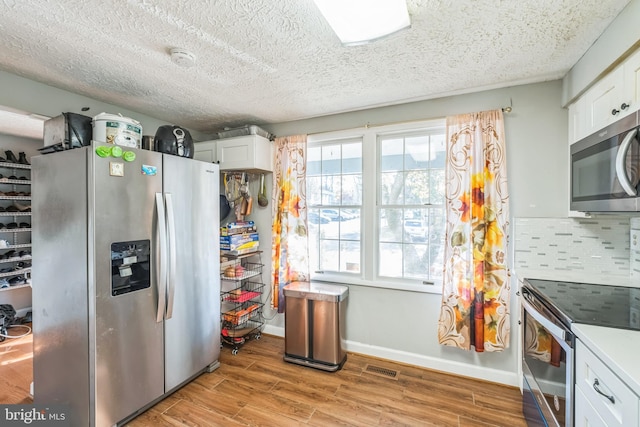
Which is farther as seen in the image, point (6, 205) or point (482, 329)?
point (6, 205)

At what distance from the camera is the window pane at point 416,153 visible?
253cm

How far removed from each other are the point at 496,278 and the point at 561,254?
1.53 ft

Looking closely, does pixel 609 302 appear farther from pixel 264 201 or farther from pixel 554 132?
pixel 264 201

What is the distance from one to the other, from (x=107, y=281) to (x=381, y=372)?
2196 mm

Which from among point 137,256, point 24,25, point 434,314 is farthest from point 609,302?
point 24,25

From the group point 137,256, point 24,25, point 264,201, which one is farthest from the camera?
point 264,201

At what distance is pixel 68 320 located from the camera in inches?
66.1

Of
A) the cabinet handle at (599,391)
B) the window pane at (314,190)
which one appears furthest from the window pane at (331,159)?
the cabinet handle at (599,391)

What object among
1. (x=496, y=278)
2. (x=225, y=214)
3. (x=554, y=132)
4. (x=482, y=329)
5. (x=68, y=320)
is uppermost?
(x=554, y=132)

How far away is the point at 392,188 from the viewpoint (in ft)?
8.70

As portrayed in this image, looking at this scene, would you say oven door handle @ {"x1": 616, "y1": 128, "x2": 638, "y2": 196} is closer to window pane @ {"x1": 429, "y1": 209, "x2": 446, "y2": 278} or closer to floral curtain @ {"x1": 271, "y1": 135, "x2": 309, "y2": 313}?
window pane @ {"x1": 429, "y1": 209, "x2": 446, "y2": 278}

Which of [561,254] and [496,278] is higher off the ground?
[561,254]

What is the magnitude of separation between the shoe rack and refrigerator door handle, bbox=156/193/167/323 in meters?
3.20

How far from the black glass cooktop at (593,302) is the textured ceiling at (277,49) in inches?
57.2
